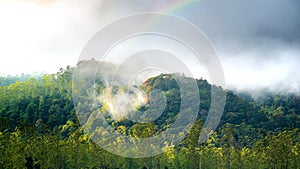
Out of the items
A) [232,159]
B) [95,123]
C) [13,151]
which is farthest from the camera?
[95,123]

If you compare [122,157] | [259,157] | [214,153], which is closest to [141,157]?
[122,157]

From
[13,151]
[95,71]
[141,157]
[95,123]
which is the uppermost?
[95,71]

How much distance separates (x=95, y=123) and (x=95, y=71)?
1986 inches

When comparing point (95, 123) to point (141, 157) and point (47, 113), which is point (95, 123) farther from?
point (141, 157)

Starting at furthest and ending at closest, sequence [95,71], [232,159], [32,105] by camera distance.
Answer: [95,71] < [32,105] < [232,159]

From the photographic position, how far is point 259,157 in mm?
47125

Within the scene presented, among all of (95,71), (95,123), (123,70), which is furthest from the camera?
(95,71)

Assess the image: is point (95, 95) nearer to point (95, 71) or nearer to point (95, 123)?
point (95, 71)

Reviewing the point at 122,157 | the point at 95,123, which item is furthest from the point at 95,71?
the point at 122,157

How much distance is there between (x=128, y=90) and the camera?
97.4m

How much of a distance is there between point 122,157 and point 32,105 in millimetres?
49686

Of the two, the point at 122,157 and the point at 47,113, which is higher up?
the point at 47,113

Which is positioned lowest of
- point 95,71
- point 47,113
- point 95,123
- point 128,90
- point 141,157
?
point 141,157

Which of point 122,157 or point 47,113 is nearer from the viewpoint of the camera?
point 122,157
